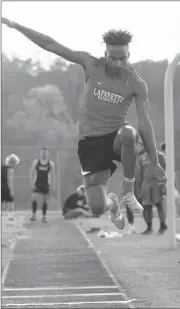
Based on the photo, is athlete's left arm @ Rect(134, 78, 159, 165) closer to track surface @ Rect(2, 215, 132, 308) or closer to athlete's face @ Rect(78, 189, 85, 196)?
track surface @ Rect(2, 215, 132, 308)

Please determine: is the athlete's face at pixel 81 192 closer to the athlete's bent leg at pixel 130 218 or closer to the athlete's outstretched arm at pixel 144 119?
the athlete's bent leg at pixel 130 218

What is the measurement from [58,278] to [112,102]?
7.38 meters

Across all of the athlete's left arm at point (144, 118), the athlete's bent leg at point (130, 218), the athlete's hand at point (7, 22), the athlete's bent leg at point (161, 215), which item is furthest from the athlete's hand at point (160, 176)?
the athlete's bent leg at point (130, 218)

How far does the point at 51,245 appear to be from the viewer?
17.3 meters

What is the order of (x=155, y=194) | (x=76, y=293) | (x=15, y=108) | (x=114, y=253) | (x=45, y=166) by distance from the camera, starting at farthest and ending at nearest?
(x=15, y=108), (x=45, y=166), (x=155, y=194), (x=114, y=253), (x=76, y=293)

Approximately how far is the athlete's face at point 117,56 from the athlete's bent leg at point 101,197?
0.87m

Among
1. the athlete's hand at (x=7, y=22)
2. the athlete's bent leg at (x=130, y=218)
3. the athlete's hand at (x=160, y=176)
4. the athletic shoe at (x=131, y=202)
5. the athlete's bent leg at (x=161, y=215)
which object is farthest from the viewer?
the athlete's bent leg at (x=130, y=218)

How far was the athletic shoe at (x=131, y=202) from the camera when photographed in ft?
21.5

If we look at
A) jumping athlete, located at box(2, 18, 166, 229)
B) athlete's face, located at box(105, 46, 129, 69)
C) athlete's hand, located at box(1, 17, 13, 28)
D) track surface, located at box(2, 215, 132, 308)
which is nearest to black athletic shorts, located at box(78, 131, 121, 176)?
jumping athlete, located at box(2, 18, 166, 229)

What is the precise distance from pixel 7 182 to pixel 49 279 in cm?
499

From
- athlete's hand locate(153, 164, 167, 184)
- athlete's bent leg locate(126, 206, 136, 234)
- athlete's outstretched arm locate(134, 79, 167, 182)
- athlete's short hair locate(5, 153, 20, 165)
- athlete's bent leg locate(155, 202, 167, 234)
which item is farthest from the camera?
athlete's bent leg locate(126, 206, 136, 234)

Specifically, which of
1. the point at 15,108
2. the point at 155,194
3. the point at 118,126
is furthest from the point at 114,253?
the point at 15,108

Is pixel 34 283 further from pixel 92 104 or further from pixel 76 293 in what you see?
pixel 92 104

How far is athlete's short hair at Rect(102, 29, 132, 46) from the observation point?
252 inches
